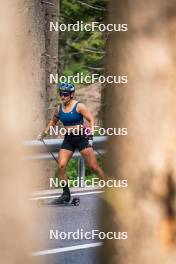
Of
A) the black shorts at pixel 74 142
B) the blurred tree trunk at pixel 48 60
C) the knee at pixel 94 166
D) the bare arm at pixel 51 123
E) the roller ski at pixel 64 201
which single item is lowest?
the roller ski at pixel 64 201

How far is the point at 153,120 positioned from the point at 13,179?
0.36 meters

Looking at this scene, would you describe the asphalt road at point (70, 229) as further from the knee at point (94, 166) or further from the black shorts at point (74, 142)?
the black shorts at point (74, 142)

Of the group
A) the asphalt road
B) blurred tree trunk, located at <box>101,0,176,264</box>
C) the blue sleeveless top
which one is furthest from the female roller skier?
blurred tree trunk, located at <box>101,0,176,264</box>

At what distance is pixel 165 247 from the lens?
6.47ft

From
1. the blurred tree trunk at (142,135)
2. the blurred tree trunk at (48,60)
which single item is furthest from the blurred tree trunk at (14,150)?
the blurred tree trunk at (48,60)

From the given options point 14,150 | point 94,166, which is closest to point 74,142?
point 94,166

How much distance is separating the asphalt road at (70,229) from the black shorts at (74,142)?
0.69 feet

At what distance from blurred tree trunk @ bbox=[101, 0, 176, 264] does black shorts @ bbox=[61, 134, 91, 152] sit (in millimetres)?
1179

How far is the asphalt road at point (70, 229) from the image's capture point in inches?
117

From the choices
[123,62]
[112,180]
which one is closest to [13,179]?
[112,180]

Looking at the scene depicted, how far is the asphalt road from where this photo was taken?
297cm

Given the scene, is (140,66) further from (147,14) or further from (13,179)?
(13,179)

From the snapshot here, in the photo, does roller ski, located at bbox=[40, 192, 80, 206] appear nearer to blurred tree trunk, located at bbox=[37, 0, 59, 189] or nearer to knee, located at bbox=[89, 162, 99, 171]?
blurred tree trunk, located at bbox=[37, 0, 59, 189]

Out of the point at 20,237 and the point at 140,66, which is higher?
the point at 140,66
